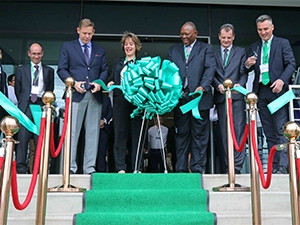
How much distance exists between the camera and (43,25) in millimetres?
7137

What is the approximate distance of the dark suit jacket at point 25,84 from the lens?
16.6 ft

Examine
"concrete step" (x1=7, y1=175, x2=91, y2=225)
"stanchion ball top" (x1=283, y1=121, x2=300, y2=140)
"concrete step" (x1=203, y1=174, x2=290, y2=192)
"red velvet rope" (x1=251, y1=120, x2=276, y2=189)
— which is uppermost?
"stanchion ball top" (x1=283, y1=121, x2=300, y2=140)

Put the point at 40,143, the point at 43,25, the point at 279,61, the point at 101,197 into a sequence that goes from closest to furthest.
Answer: the point at 40,143 → the point at 101,197 → the point at 279,61 → the point at 43,25

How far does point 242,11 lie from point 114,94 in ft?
11.4

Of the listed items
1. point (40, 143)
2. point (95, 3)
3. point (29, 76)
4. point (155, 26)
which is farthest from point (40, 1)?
point (40, 143)

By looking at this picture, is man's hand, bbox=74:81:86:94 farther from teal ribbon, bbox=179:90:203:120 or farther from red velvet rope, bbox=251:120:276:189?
red velvet rope, bbox=251:120:276:189

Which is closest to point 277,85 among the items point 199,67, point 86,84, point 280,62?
point 280,62

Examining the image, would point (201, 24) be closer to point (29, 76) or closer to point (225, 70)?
point (225, 70)

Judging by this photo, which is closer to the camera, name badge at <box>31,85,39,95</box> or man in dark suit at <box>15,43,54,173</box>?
man in dark suit at <box>15,43,54,173</box>

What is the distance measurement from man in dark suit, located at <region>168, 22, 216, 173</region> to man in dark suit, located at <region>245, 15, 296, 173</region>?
1.61ft

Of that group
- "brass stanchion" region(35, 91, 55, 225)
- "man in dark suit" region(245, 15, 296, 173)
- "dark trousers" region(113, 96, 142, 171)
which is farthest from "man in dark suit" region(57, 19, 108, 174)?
"man in dark suit" region(245, 15, 296, 173)

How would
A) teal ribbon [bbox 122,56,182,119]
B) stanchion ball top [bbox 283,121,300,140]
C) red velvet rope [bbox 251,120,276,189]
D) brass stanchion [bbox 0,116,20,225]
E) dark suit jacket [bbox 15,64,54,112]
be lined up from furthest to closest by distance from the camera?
dark suit jacket [bbox 15,64,54,112]
teal ribbon [bbox 122,56,182,119]
red velvet rope [bbox 251,120,276,189]
stanchion ball top [bbox 283,121,300,140]
brass stanchion [bbox 0,116,20,225]

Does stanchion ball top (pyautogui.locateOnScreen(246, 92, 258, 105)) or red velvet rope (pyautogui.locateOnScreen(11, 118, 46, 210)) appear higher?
stanchion ball top (pyautogui.locateOnScreen(246, 92, 258, 105))

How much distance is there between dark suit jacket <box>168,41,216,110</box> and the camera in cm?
491
